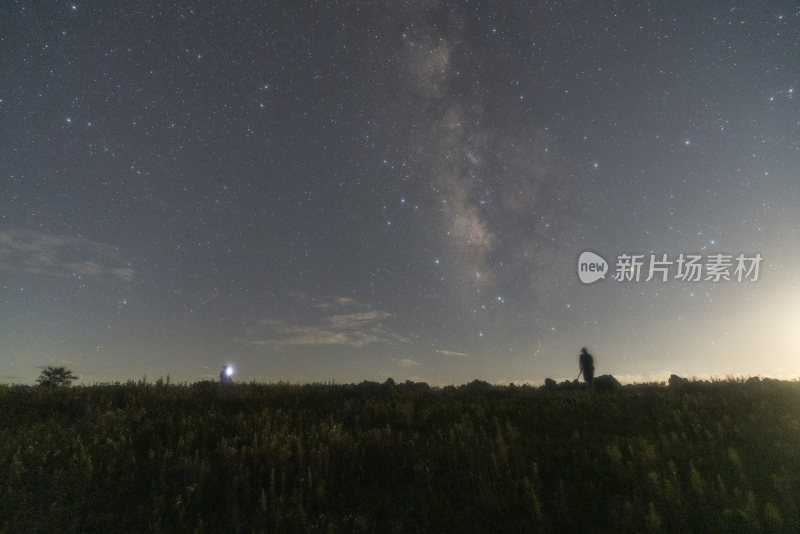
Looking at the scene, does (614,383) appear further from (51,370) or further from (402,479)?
(51,370)

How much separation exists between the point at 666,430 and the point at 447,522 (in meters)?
5.77

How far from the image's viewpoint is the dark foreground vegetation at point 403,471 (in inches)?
205

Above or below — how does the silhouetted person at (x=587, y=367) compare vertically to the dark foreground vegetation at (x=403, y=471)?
above

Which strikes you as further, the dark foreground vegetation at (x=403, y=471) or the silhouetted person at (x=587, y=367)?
the silhouetted person at (x=587, y=367)

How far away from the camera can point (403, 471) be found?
677 cm

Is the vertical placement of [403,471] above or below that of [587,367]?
below

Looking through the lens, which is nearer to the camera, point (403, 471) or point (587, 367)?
point (403, 471)

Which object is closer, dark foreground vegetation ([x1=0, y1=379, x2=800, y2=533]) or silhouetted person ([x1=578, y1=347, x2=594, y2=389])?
dark foreground vegetation ([x1=0, y1=379, x2=800, y2=533])

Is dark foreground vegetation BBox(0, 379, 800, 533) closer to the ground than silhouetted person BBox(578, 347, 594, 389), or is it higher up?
closer to the ground

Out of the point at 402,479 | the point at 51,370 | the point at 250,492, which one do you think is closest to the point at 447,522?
the point at 402,479

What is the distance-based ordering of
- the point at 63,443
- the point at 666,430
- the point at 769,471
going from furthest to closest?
1. the point at 666,430
2. the point at 63,443
3. the point at 769,471

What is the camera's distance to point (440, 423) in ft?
31.7

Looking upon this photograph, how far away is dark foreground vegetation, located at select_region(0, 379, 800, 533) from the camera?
5203 millimetres

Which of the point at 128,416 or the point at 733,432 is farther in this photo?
the point at 128,416
